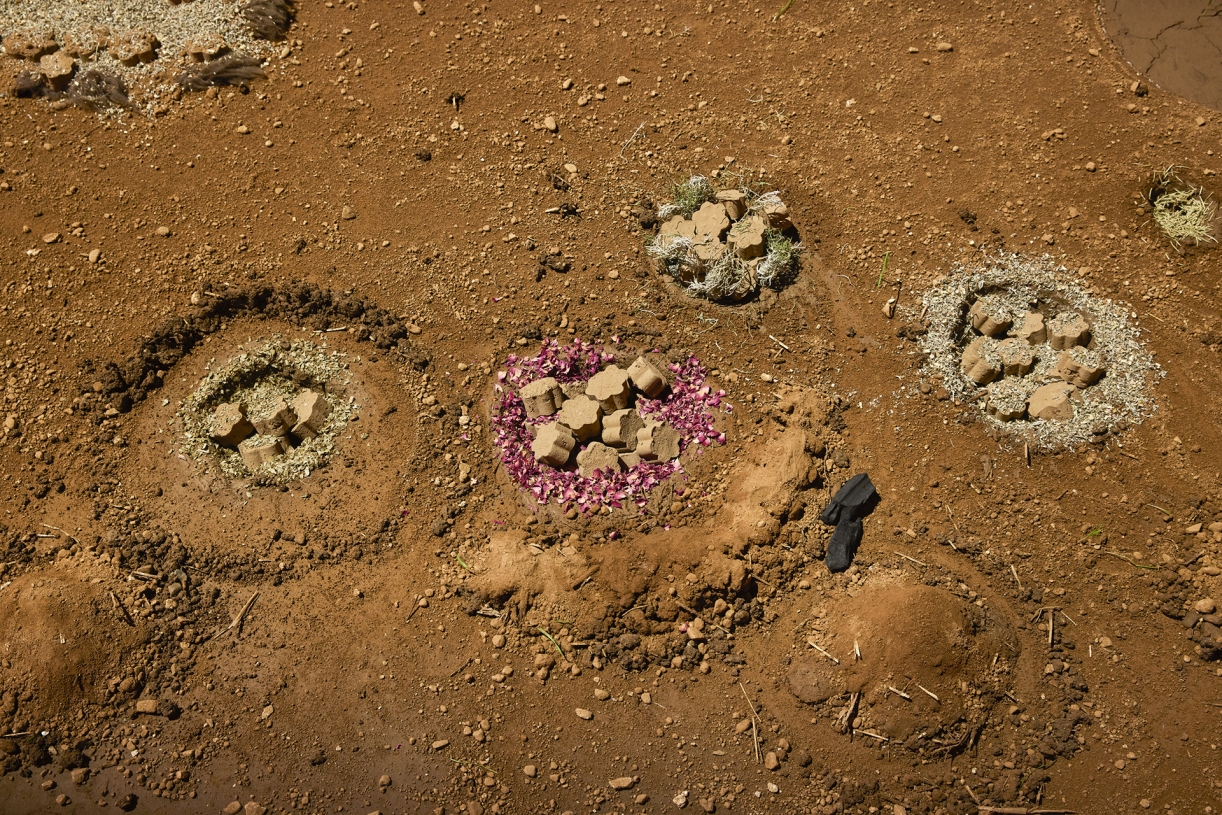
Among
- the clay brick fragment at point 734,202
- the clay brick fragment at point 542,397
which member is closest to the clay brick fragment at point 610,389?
the clay brick fragment at point 542,397

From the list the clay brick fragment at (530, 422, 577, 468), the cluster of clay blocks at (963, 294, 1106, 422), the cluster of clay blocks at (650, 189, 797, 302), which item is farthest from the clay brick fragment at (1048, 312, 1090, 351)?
the clay brick fragment at (530, 422, 577, 468)

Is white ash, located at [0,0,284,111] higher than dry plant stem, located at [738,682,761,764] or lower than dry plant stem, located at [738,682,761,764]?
higher

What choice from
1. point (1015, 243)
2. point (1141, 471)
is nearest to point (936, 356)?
point (1015, 243)

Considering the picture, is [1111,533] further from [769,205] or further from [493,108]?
[493,108]

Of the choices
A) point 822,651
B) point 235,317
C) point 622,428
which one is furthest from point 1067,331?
point 235,317

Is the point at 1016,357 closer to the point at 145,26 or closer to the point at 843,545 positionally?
the point at 843,545

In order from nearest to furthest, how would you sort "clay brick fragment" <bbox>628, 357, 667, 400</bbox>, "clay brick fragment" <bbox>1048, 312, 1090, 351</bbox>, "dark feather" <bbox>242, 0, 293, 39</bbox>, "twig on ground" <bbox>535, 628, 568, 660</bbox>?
"twig on ground" <bbox>535, 628, 568, 660</bbox> → "clay brick fragment" <bbox>628, 357, 667, 400</bbox> → "clay brick fragment" <bbox>1048, 312, 1090, 351</bbox> → "dark feather" <bbox>242, 0, 293, 39</bbox>

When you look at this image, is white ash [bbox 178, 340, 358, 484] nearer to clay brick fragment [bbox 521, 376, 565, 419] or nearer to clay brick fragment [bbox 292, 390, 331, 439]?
clay brick fragment [bbox 292, 390, 331, 439]
